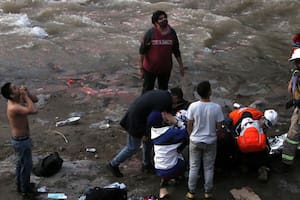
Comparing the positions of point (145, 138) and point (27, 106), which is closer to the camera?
point (27, 106)

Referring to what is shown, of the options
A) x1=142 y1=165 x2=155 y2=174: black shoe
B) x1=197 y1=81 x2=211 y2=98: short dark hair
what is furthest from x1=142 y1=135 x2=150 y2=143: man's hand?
x1=197 y1=81 x2=211 y2=98: short dark hair

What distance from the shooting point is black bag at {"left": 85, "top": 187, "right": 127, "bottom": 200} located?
6219 millimetres

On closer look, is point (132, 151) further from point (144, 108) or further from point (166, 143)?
point (144, 108)

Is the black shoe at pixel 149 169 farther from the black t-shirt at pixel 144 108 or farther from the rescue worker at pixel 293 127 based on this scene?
the rescue worker at pixel 293 127

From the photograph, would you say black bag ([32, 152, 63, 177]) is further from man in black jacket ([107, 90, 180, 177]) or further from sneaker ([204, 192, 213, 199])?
sneaker ([204, 192, 213, 199])

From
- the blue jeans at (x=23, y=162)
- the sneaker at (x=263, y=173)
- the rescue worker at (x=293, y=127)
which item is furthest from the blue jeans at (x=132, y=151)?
the rescue worker at (x=293, y=127)

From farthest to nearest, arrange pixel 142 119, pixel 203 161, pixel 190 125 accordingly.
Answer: pixel 142 119 < pixel 203 161 < pixel 190 125

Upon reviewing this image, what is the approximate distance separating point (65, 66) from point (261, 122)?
6417 millimetres

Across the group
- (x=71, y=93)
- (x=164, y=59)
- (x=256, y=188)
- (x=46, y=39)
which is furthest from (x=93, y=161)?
(x=46, y=39)

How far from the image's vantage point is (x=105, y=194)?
6242 mm

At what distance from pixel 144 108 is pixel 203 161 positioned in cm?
104

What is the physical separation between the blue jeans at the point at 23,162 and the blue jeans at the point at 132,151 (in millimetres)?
1244

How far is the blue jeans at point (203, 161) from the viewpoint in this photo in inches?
247

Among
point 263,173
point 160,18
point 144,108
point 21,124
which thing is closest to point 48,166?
point 21,124
